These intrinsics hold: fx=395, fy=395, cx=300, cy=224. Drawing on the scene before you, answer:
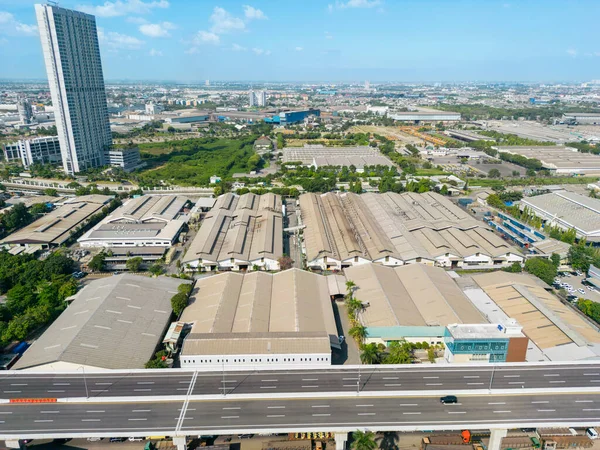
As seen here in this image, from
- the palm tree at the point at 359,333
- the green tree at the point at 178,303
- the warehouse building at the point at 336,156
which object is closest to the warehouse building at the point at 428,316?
the palm tree at the point at 359,333

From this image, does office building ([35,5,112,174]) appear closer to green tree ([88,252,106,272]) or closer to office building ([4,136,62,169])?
office building ([4,136,62,169])

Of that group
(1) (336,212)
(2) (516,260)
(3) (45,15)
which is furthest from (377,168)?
(3) (45,15)

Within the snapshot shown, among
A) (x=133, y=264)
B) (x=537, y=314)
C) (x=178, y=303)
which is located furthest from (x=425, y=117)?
(x=178, y=303)

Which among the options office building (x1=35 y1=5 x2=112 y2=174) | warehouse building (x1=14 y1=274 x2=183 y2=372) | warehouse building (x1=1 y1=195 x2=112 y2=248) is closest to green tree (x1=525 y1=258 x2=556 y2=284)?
warehouse building (x1=14 y1=274 x2=183 y2=372)

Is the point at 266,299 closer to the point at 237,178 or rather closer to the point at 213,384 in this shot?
the point at 213,384

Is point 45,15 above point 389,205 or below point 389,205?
above

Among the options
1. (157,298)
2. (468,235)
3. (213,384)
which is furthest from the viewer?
(468,235)
